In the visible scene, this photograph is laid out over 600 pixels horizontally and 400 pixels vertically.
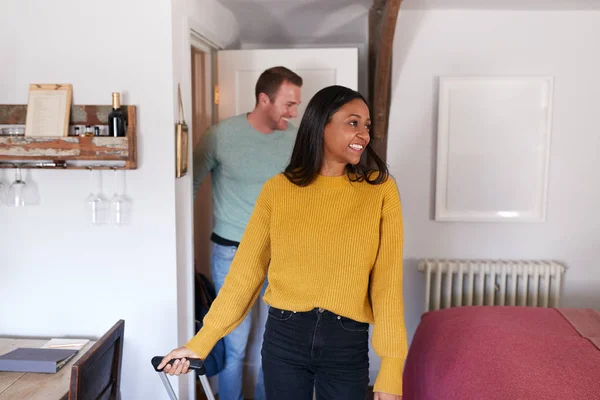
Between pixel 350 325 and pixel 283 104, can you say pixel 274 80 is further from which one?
pixel 350 325

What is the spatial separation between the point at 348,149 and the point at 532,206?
6.73 feet

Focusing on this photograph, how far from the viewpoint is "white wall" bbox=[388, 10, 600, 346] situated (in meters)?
3.14

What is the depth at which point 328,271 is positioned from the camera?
61.5 inches

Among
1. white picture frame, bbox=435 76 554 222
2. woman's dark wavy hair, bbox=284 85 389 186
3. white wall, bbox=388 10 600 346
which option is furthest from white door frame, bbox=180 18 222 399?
white picture frame, bbox=435 76 554 222

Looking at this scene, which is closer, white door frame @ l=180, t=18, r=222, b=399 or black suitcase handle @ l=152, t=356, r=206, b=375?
black suitcase handle @ l=152, t=356, r=206, b=375

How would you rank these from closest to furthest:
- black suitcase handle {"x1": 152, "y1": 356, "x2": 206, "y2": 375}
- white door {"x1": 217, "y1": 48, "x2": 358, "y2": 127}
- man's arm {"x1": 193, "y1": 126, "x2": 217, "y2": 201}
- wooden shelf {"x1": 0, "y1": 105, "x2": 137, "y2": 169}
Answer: black suitcase handle {"x1": 152, "y1": 356, "x2": 206, "y2": 375} → wooden shelf {"x1": 0, "y1": 105, "x2": 137, "y2": 169} → man's arm {"x1": 193, "y1": 126, "x2": 217, "y2": 201} → white door {"x1": 217, "y1": 48, "x2": 358, "y2": 127}

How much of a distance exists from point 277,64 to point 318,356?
1.92 m

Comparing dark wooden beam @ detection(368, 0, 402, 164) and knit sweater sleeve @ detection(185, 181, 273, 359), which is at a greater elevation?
dark wooden beam @ detection(368, 0, 402, 164)

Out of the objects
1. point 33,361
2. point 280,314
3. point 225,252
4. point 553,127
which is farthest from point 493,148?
point 33,361

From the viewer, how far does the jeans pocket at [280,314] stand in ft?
5.24

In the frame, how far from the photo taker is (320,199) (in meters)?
1.62

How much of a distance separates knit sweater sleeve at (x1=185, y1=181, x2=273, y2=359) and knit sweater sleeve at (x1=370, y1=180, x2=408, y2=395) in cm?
34

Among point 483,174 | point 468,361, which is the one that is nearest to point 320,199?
point 468,361

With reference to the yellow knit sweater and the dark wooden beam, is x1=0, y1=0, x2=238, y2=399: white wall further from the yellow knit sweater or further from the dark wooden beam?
the dark wooden beam
